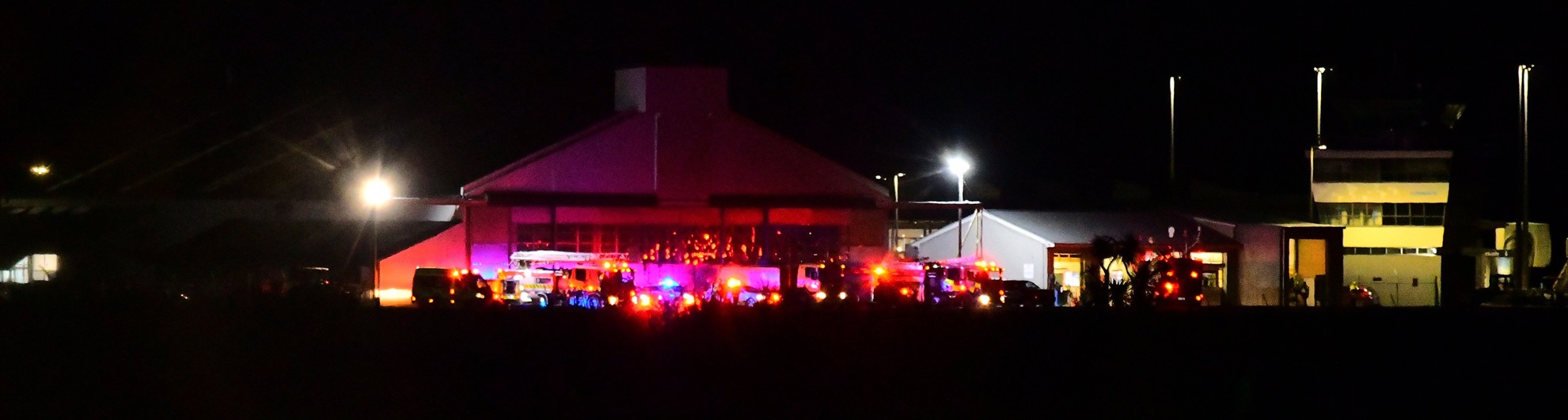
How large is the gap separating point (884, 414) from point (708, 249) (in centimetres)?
3438

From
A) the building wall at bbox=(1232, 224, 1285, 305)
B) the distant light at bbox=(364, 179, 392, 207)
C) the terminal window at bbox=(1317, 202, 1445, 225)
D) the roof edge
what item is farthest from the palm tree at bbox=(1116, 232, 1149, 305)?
the distant light at bbox=(364, 179, 392, 207)

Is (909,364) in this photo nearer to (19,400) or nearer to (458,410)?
(458,410)

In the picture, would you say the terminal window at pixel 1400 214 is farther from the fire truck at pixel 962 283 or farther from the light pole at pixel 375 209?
the light pole at pixel 375 209

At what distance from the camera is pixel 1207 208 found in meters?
58.7

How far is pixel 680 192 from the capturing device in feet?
182

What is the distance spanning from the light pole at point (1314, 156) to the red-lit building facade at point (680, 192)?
14.0 m

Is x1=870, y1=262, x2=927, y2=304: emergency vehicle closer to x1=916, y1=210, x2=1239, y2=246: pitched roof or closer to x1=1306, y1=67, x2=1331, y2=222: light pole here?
x1=916, y1=210, x2=1239, y2=246: pitched roof

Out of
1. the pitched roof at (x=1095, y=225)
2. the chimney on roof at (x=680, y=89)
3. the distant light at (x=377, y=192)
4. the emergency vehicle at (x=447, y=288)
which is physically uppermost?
the chimney on roof at (x=680, y=89)

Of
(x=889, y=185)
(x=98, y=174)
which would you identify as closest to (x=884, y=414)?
(x=98, y=174)

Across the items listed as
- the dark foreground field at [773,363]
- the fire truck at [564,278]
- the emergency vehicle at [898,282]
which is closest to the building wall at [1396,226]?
the emergency vehicle at [898,282]

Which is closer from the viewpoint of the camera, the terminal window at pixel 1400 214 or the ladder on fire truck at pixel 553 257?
the ladder on fire truck at pixel 553 257

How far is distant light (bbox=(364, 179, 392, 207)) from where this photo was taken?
47.2 m

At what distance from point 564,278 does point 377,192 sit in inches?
228

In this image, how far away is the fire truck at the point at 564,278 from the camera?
143 feet
